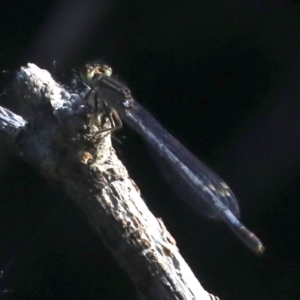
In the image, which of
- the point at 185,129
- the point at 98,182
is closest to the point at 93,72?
the point at 98,182

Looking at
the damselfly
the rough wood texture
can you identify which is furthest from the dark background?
the rough wood texture

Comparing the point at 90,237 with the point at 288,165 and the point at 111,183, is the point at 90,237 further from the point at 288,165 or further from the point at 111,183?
the point at 111,183

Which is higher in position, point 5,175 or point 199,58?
point 199,58

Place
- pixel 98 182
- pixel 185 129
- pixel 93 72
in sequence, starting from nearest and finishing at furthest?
pixel 98 182
pixel 93 72
pixel 185 129

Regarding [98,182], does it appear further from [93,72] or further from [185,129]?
[185,129]

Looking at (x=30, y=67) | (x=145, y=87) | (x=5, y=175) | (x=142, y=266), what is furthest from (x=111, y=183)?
(x=5, y=175)

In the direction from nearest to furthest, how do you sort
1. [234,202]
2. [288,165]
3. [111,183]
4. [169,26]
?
[111,183], [234,202], [169,26], [288,165]

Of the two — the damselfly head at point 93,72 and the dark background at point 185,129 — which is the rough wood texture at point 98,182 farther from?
the dark background at point 185,129
